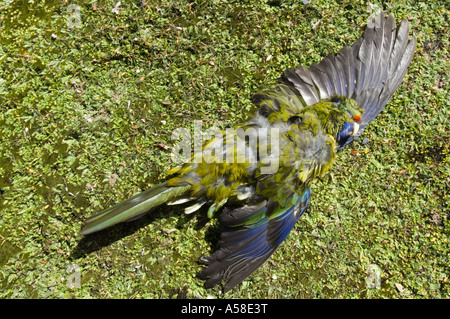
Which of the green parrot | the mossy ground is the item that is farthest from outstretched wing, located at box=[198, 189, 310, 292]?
the mossy ground

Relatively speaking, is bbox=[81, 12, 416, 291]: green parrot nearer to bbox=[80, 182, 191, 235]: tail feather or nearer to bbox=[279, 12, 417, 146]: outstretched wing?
bbox=[80, 182, 191, 235]: tail feather

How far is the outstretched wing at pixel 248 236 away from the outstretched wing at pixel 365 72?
144 centimetres

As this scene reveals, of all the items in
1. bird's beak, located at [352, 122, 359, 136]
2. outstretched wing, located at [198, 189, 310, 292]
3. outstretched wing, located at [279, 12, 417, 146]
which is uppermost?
outstretched wing, located at [279, 12, 417, 146]

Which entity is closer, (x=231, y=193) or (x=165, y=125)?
(x=231, y=193)

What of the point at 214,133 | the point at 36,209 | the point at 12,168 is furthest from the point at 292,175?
the point at 12,168

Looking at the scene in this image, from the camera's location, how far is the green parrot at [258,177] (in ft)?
12.1

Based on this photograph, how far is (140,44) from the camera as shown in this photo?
16.0 ft

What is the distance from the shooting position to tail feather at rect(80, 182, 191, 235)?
3.65 m

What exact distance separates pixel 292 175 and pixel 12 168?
351 cm

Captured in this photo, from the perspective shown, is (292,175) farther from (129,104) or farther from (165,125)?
(129,104)

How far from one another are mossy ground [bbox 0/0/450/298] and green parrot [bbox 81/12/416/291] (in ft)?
2.26

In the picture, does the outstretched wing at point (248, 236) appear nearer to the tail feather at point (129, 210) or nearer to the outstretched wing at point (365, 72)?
the tail feather at point (129, 210)

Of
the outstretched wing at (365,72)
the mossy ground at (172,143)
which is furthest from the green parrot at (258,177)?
the mossy ground at (172,143)

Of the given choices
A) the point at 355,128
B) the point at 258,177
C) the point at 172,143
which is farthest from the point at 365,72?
the point at 172,143
